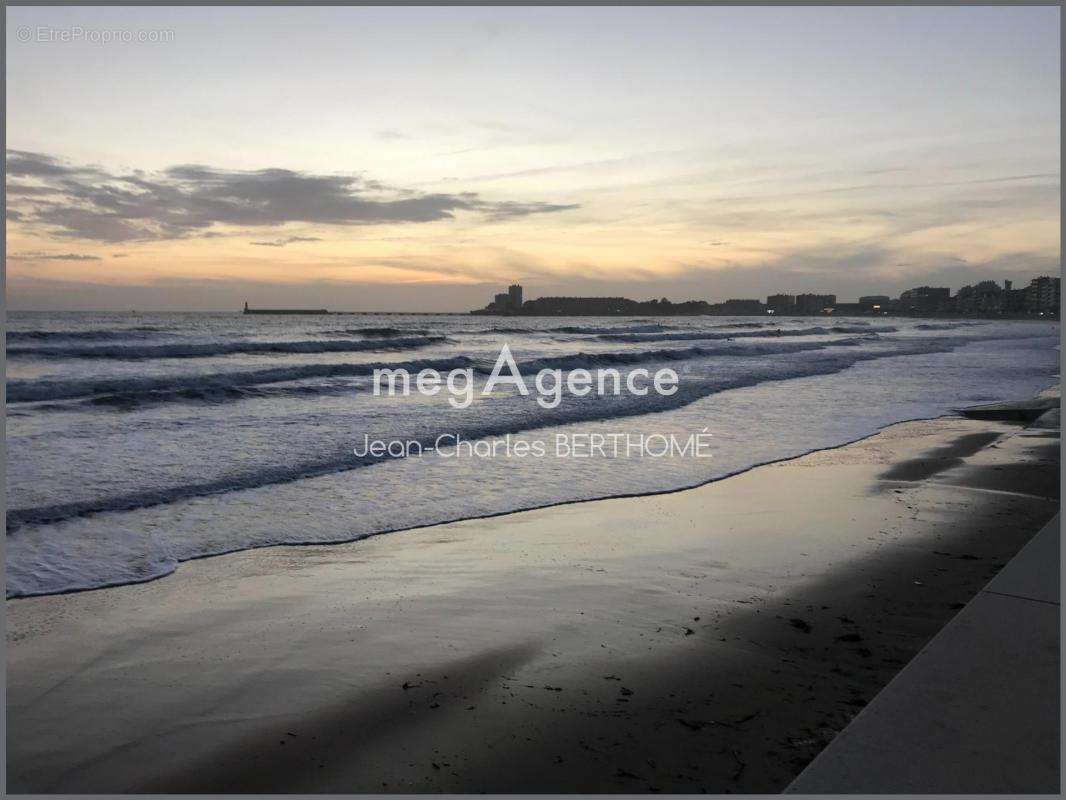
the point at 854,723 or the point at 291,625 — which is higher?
the point at 854,723

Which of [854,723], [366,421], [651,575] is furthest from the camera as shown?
[366,421]

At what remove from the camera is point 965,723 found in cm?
272

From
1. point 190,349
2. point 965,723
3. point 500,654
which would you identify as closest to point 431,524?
point 500,654

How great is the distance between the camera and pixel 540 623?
14.3ft

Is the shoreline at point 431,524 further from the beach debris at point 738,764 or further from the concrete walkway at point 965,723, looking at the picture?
the concrete walkway at point 965,723

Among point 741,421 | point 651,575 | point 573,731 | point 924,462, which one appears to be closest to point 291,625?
point 573,731

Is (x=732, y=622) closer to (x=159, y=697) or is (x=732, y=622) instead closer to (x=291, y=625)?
(x=291, y=625)

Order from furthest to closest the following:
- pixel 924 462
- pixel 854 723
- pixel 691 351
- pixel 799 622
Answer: pixel 691 351
pixel 924 462
pixel 799 622
pixel 854 723

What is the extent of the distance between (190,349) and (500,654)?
29.9m

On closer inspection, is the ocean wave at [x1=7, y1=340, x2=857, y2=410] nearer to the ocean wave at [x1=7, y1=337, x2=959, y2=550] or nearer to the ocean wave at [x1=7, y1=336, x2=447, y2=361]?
the ocean wave at [x1=7, y1=337, x2=959, y2=550]

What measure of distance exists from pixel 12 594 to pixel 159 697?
2.21 meters

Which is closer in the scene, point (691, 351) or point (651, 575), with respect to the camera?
point (651, 575)

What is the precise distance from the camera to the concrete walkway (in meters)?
2.44

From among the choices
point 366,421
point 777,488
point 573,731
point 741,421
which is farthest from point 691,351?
point 573,731
